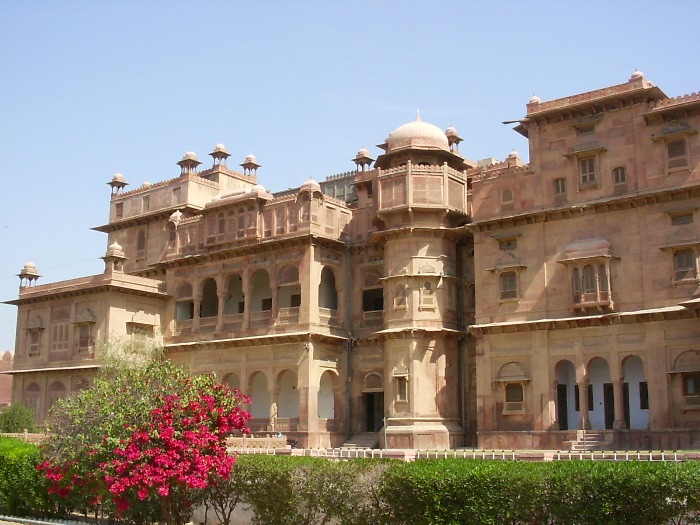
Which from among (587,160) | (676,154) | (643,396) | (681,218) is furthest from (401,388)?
(676,154)

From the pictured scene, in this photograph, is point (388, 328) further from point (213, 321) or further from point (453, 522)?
point (453, 522)

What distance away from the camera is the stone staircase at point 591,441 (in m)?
30.9

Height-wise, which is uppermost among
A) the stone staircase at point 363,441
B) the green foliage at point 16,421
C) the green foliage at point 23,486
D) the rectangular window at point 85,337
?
the rectangular window at point 85,337

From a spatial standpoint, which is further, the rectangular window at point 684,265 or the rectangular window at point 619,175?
the rectangular window at point 619,175

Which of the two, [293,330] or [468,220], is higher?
[468,220]

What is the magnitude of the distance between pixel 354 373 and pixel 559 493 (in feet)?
78.0

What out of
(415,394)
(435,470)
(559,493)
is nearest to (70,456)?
(435,470)

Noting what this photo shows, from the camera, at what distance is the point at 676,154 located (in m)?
32.0

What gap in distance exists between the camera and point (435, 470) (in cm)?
1869

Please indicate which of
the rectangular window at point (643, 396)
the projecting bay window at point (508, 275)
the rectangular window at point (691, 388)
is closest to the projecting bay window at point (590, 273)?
the projecting bay window at point (508, 275)

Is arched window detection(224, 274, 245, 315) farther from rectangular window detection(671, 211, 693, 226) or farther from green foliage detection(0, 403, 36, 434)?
rectangular window detection(671, 211, 693, 226)

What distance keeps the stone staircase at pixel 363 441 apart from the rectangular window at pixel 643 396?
1135 cm

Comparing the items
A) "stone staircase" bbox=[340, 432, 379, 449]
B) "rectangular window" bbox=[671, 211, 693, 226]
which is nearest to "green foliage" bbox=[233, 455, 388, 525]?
"stone staircase" bbox=[340, 432, 379, 449]

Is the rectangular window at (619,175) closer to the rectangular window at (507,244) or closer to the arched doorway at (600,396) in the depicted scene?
the rectangular window at (507,244)
